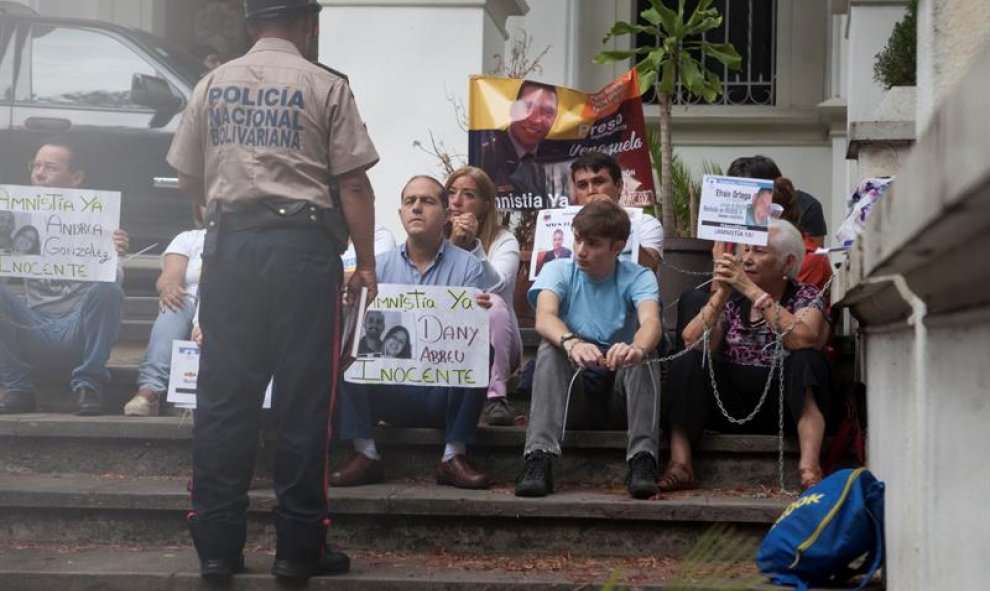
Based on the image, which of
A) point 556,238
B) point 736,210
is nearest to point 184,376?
point 556,238

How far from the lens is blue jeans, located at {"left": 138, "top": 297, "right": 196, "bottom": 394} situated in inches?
290

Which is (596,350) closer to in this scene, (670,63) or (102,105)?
(670,63)

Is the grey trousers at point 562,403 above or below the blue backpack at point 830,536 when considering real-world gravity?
above

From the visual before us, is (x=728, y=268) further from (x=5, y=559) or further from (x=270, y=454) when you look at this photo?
(x=5, y=559)

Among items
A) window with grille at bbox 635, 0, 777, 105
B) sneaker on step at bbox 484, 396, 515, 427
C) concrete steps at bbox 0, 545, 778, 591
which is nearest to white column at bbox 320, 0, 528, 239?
sneaker on step at bbox 484, 396, 515, 427

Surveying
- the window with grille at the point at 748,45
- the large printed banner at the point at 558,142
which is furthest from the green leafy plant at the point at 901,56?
the window with grille at the point at 748,45

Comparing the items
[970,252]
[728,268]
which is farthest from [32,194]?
[970,252]

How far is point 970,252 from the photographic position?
2.19 m

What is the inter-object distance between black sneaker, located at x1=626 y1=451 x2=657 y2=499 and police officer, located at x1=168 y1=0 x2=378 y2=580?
1.32 meters

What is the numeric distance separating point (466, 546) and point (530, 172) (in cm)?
271

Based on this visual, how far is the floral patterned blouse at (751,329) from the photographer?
684 centimetres

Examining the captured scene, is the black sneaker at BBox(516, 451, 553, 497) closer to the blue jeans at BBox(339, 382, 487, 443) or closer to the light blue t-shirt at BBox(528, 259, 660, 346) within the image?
A: the blue jeans at BBox(339, 382, 487, 443)

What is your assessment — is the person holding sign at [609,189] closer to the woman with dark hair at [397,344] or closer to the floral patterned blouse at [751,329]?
the floral patterned blouse at [751,329]

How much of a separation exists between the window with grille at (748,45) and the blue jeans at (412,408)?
833 centimetres
